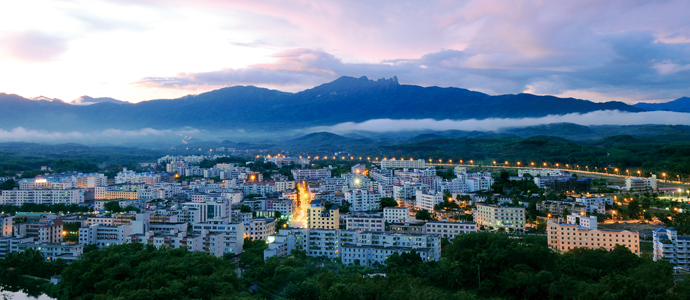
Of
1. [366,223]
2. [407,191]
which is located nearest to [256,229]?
[366,223]

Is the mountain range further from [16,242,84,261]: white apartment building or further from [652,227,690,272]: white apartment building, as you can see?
[652,227,690,272]: white apartment building

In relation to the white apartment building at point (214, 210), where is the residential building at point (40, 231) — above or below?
below

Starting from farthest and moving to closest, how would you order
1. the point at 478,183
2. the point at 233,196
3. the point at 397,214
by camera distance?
the point at 478,183
the point at 233,196
the point at 397,214

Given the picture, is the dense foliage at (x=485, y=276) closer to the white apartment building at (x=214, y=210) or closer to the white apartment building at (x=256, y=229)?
the white apartment building at (x=256, y=229)

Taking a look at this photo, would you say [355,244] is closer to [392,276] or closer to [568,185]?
[392,276]

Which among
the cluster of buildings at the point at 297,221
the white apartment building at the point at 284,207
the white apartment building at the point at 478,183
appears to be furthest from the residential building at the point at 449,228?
the white apartment building at the point at 478,183

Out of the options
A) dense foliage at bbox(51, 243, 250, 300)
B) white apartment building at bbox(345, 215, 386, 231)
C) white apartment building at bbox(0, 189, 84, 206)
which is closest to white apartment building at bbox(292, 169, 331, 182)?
white apartment building at bbox(0, 189, 84, 206)
